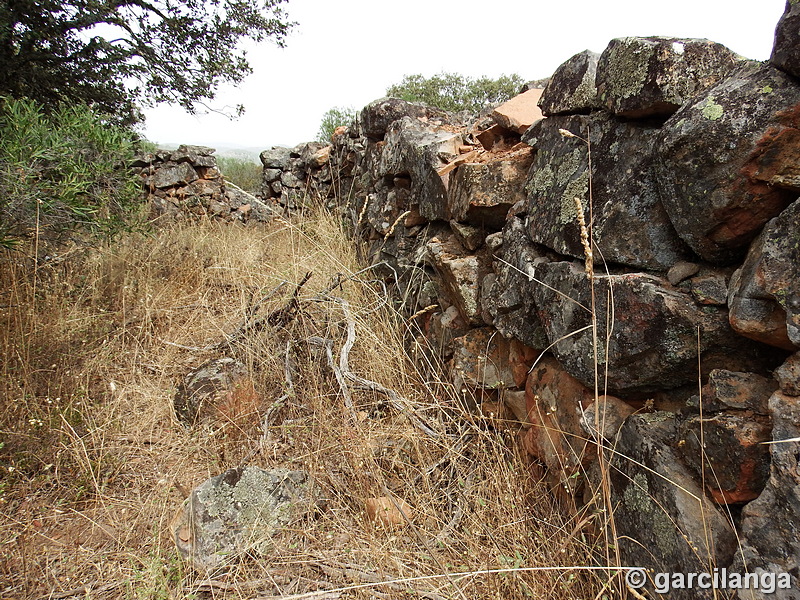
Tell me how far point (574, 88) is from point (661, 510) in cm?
148

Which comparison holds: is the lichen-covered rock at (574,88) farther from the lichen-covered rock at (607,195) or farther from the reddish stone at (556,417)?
the reddish stone at (556,417)

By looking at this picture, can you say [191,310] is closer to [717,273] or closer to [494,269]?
[494,269]

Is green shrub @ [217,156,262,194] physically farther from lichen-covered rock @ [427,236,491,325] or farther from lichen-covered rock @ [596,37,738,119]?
lichen-covered rock @ [596,37,738,119]

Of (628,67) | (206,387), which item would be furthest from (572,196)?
(206,387)

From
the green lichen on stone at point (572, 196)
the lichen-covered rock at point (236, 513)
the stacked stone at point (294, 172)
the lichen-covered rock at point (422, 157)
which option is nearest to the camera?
the green lichen on stone at point (572, 196)

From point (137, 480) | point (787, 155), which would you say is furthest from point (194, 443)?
point (787, 155)

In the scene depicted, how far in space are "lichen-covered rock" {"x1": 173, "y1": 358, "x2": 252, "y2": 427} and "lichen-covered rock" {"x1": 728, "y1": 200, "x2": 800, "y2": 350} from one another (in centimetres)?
241

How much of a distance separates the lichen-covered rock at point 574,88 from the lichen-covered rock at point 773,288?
77cm

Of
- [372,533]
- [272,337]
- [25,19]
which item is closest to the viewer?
[372,533]

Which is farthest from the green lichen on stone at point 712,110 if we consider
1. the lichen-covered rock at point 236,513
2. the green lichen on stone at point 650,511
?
the lichen-covered rock at point 236,513

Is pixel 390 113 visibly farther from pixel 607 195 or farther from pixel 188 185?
pixel 188 185

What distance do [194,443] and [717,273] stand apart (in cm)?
250

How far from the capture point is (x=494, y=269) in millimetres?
2291

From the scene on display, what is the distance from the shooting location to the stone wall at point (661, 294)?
106 cm
